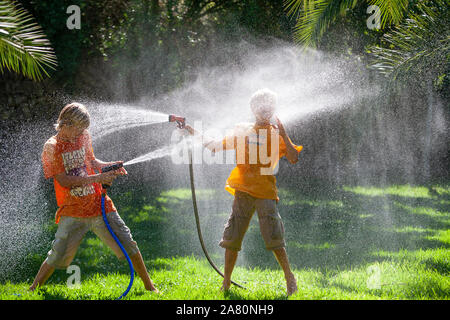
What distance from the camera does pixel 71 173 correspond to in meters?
4.03

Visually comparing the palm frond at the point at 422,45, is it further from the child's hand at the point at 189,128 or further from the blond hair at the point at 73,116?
the blond hair at the point at 73,116

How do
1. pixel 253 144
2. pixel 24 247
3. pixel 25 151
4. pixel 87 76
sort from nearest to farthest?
pixel 253 144 → pixel 24 247 → pixel 25 151 → pixel 87 76

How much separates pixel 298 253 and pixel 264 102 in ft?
8.17

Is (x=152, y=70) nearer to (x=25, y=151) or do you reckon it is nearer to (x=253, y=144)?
(x=25, y=151)

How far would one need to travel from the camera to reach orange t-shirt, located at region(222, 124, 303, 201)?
4.00 m

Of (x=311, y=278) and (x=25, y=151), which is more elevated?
(x=25, y=151)

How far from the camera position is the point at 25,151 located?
31.1 ft

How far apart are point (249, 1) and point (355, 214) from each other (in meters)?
4.96

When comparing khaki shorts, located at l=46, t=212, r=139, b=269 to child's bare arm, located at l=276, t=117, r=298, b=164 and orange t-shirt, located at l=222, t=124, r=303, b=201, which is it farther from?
child's bare arm, located at l=276, t=117, r=298, b=164

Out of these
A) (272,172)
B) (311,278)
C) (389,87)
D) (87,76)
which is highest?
→ (87,76)

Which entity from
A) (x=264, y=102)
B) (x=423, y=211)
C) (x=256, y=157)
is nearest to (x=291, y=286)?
(x=256, y=157)

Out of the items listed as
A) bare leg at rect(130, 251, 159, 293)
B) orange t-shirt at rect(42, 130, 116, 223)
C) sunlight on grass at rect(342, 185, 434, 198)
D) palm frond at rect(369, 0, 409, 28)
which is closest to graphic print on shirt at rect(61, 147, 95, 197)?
orange t-shirt at rect(42, 130, 116, 223)

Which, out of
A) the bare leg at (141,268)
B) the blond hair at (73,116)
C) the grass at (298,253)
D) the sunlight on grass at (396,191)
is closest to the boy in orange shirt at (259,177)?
the grass at (298,253)

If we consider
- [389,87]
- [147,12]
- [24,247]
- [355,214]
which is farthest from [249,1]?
[24,247]
